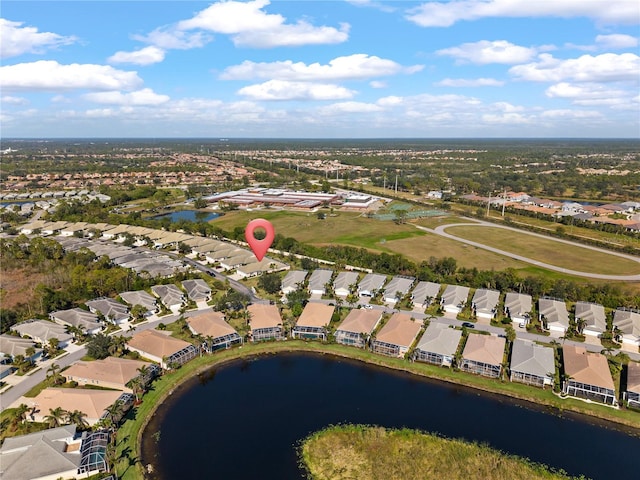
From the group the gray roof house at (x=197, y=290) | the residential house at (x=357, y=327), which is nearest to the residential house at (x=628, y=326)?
the residential house at (x=357, y=327)

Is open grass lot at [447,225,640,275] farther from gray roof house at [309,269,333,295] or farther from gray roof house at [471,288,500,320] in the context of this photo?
gray roof house at [309,269,333,295]

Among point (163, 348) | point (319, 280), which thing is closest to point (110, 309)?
point (163, 348)

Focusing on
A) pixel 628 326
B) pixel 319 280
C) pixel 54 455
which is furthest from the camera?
pixel 319 280

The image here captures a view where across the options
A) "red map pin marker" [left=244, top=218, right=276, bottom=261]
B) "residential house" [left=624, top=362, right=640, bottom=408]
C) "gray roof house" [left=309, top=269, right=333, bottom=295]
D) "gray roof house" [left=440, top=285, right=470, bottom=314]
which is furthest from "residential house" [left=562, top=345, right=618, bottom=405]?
"red map pin marker" [left=244, top=218, right=276, bottom=261]

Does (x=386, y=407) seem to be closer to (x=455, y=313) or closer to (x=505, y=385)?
(x=505, y=385)

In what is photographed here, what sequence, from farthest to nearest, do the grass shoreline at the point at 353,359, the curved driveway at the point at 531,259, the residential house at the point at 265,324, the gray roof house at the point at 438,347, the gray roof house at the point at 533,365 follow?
the curved driveway at the point at 531,259 < the residential house at the point at 265,324 < the gray roof house at the point at 438,347 < the gray roof house at the point at 533,365 < the grass shoreline at the point at 353,359

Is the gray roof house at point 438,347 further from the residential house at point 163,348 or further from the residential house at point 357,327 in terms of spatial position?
the residential house at point 163,348

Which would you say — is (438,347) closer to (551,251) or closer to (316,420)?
(316,420)
